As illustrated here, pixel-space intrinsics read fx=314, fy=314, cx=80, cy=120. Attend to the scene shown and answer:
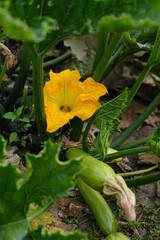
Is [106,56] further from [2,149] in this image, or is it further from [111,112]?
[2,149]

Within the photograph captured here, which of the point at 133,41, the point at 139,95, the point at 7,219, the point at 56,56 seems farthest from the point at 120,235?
the point at 56,56

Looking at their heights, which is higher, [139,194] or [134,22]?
[134,22]

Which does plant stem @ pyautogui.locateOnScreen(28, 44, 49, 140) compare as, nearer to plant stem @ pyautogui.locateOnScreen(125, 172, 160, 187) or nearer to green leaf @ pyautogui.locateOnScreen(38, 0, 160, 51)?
green leaf @ pyautogui.locateOnScreen(38, 0, 160, 51)

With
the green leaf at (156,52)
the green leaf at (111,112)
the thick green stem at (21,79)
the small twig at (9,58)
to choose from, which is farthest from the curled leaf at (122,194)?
the small twig at (9,58)

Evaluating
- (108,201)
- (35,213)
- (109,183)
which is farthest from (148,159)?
(35,213)

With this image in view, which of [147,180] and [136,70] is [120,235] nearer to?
[147,180]

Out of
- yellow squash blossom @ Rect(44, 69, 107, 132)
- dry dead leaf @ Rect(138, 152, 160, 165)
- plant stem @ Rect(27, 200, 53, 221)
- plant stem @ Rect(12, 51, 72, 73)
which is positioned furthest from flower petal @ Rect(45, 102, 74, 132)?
plant stem @ Rect(12, 51, 72, 73)
